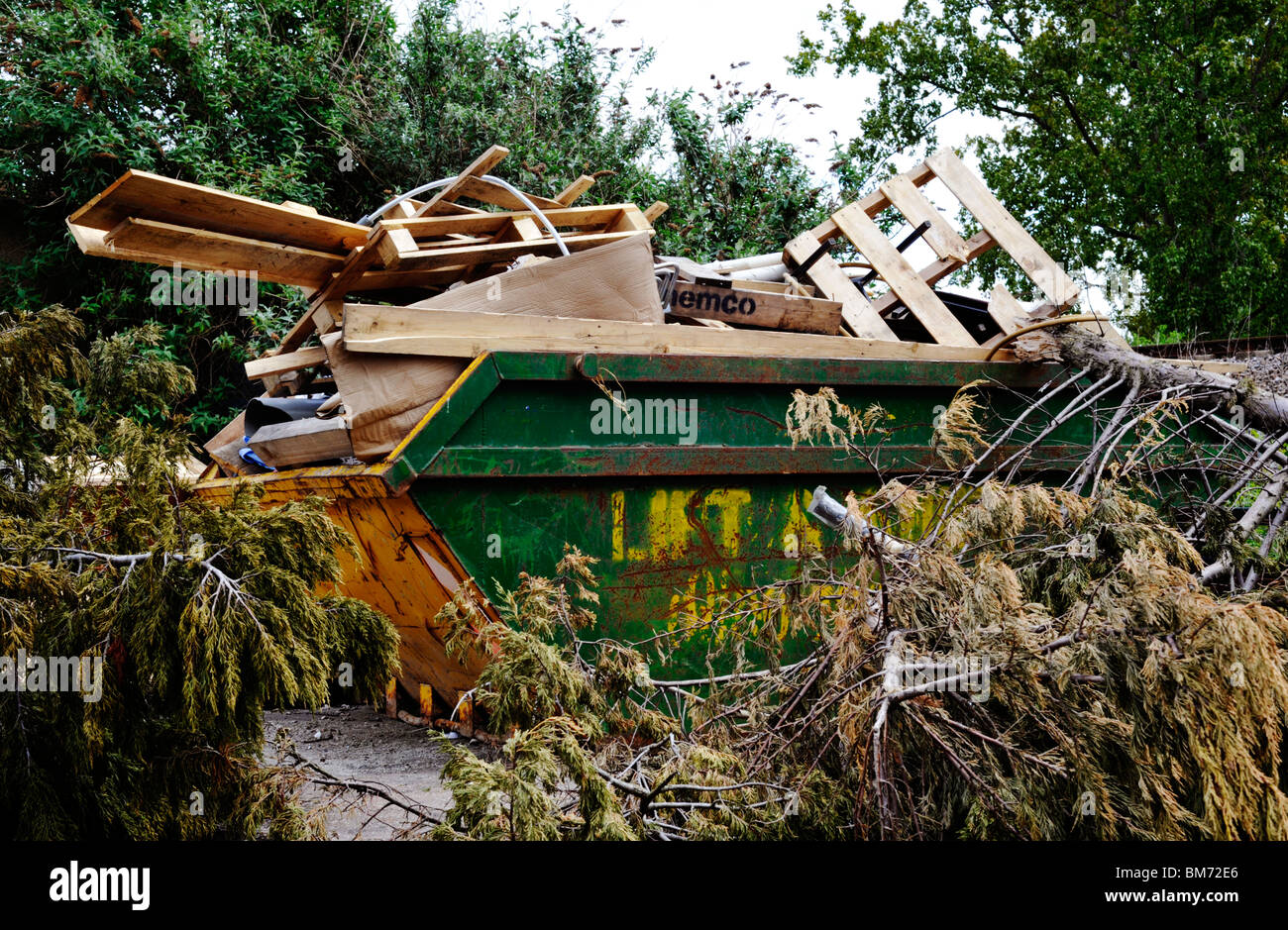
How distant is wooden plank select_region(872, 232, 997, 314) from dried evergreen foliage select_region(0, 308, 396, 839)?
3.12m

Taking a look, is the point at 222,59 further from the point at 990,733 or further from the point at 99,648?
the point at 990,733

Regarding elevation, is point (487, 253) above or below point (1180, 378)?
above

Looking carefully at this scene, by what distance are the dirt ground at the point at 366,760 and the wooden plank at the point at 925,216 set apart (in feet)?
10.8

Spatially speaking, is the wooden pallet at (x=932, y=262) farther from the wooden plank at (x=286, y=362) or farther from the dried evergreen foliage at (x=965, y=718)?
the wooden plank at (x=286, y=362)

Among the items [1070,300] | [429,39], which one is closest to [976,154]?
[429,39]

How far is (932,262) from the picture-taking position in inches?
198

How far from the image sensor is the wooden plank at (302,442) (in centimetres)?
379

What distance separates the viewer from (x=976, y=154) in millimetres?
18438

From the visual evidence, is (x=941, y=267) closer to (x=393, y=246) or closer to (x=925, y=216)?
(x=925, y=216)

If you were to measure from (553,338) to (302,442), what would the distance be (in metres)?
1.04

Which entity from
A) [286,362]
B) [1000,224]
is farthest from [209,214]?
[1000,224]

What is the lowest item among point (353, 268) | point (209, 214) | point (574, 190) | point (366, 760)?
point (366, 760)

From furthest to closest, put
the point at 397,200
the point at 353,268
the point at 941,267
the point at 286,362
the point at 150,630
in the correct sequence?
1. the point at 941,267
2. the point at 397,200
3. the point at 286,362
4. the point at 353,268
5. the point at 150,630

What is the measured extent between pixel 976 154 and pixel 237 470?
1706 cm
